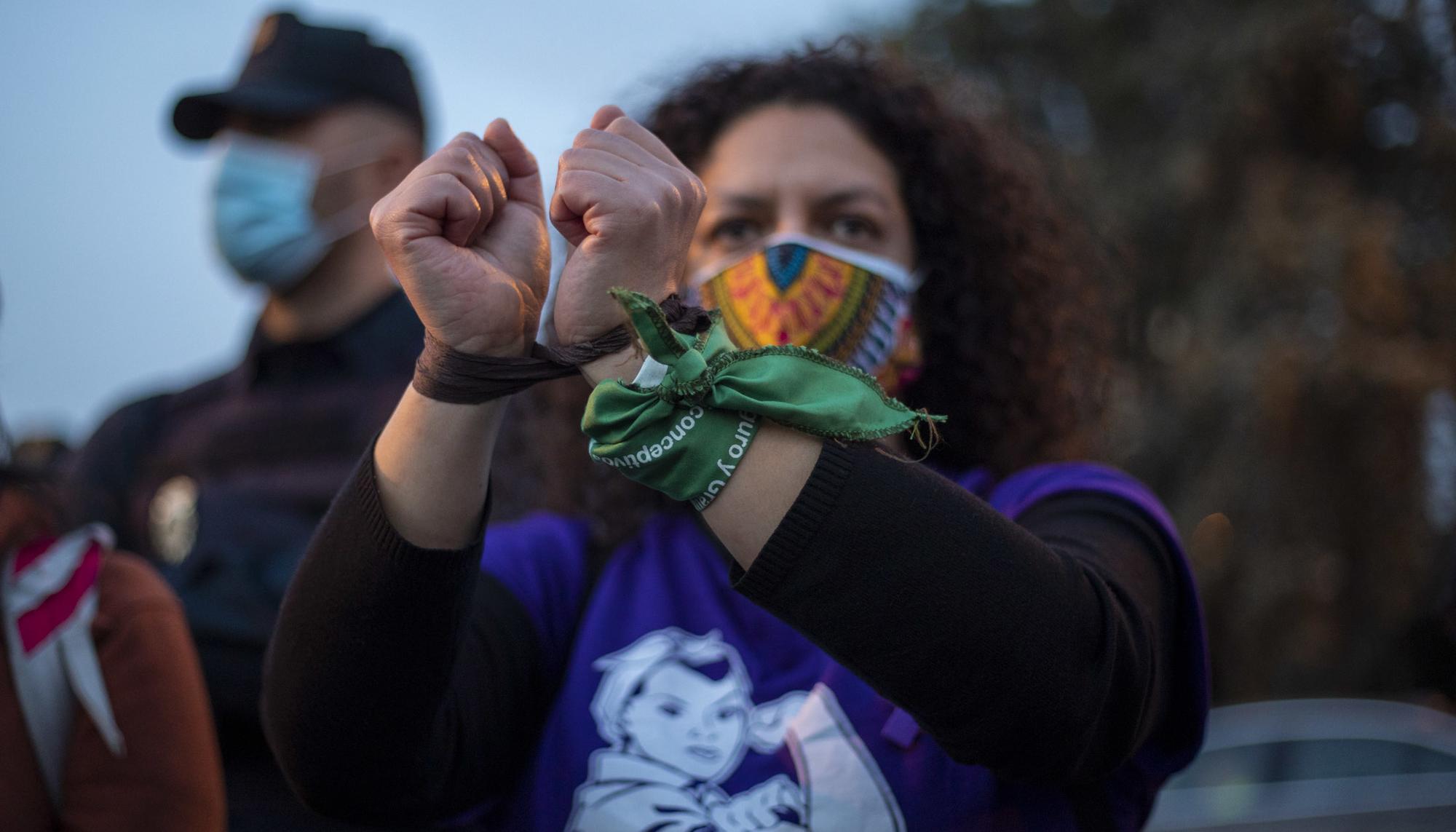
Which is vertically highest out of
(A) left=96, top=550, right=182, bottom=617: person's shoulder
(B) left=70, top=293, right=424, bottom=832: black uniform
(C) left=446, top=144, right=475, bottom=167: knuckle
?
(C) left=446, top=144, right=475, bottom=167: knuckle

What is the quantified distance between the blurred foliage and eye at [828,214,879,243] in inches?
223

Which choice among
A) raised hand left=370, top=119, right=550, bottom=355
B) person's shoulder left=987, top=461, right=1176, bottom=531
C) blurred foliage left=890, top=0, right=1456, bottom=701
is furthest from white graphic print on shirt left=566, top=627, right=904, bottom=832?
blurred foliage left=890, top=0, right=1456, bottom=701

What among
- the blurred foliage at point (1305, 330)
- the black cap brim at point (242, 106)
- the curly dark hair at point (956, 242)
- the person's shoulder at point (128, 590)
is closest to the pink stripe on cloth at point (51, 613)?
the person's shoulder at point (128, 590)

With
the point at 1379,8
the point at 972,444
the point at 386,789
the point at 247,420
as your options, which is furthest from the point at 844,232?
the point at 1379,8

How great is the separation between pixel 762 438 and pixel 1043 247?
1626mm

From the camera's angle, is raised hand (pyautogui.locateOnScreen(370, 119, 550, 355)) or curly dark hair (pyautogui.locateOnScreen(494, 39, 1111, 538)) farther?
curly dark hair (pyautogui.locateOnScreen(494, 39, 1111, 538))

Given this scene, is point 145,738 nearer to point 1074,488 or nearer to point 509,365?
point 509,365

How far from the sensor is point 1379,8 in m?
8.42

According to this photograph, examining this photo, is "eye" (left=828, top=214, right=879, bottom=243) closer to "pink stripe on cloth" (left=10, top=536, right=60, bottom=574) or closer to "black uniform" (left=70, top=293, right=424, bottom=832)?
"black uniform" (left=70, top=293, right=424, bottom=832)

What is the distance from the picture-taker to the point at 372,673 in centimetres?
140

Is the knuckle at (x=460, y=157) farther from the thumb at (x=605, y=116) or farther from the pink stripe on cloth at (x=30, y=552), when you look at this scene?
the pink stripe on cloth at (x=30, y=552)

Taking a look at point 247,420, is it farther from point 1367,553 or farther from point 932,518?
point 1367,553

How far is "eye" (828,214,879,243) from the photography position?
2.14 meters

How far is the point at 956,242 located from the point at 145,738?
1752mm
